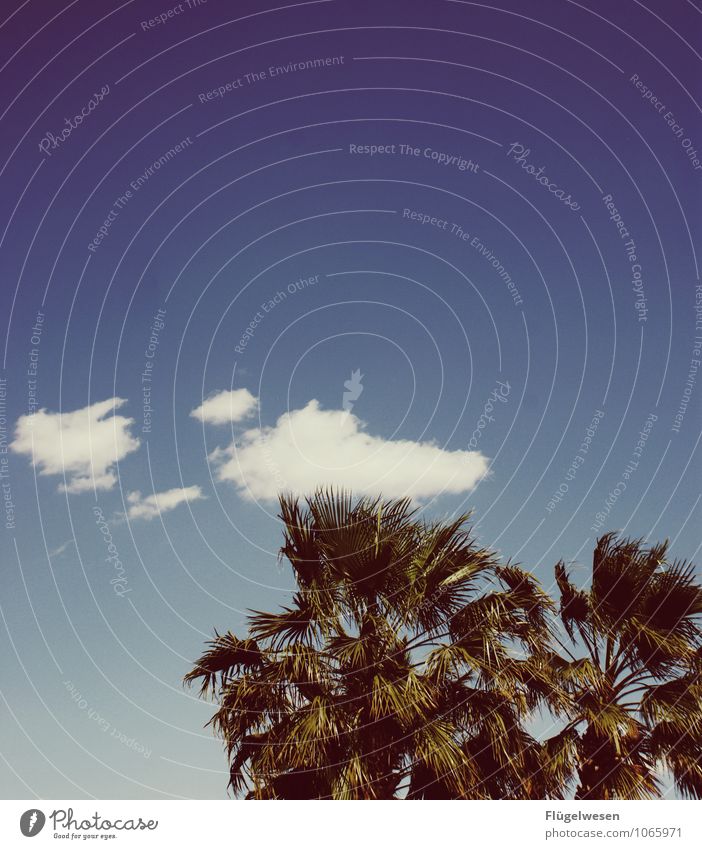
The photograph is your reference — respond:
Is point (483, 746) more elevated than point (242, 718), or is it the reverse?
point (242, 718)

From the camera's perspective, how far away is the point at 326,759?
420 inches
